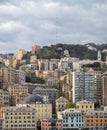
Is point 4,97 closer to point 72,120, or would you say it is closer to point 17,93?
point 17,93

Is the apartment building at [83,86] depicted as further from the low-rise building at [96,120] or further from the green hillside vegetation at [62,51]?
the green hillside vegetation at [62,51]

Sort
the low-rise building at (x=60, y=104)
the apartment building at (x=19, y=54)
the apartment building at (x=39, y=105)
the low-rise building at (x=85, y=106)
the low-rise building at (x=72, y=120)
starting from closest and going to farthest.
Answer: the low-rise building at (x=72, y=120), the apartment building at (x=39, y=105), the low-rise building at (x=85, y=106), the low-rise building at (x=60, y=104), the apartment building at (x=19, y=54)

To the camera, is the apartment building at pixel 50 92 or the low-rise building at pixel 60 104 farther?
the apartment building at pixel 50 92

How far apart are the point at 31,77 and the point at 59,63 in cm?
1139

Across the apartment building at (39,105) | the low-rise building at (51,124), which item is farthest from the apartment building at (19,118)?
the apartment building at (39,105)

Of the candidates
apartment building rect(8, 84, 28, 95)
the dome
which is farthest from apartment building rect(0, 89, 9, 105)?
the dome

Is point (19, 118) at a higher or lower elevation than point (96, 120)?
higher

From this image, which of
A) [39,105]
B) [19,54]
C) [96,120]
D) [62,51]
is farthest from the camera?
[19,54]

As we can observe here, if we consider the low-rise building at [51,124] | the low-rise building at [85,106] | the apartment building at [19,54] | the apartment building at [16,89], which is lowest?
the low-rise building at [51,124]

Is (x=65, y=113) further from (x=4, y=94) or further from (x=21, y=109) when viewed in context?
(x=4, y=94)

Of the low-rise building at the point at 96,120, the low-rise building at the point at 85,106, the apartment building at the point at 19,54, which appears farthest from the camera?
the apartment building at the point at 19,54

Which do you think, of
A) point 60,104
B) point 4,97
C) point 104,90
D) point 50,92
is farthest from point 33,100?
point 104,90

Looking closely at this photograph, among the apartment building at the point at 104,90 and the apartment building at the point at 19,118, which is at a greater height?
the apartment building at the point at 104,90

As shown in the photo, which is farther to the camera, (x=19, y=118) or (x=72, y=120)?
(x=72, y=120)
